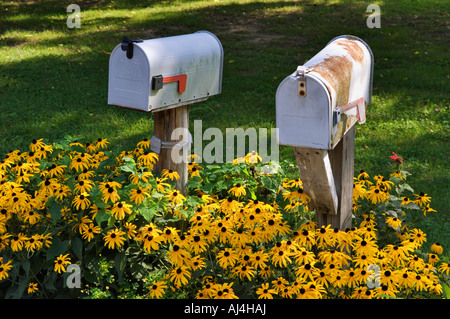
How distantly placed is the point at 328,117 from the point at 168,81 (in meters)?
1.19

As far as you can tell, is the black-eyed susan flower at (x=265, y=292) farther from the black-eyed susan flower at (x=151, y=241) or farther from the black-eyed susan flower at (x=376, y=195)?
the black-eyed susan flower at (x=376, y=195)

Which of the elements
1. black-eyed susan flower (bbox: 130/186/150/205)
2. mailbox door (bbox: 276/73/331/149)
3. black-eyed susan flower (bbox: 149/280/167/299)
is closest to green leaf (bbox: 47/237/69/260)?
black-eyed susan flower (bbox: 130/186/150/205)

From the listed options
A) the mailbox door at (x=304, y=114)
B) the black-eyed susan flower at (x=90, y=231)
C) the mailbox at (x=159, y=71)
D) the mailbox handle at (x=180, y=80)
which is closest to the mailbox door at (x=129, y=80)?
the mailbox at (x=159, y=71)

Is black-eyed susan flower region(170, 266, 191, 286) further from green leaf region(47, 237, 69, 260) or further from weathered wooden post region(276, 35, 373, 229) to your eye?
weathered wooden post region(276, 35, 373, 229)

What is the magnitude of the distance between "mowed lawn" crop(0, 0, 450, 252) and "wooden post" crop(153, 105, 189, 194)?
82 centimetres

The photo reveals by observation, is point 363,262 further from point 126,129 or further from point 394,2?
point 394,2

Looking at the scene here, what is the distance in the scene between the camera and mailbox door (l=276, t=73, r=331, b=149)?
2.81m

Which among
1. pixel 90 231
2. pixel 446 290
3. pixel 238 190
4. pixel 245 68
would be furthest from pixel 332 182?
pixel 245 68

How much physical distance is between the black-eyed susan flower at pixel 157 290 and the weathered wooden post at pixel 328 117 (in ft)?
2.94

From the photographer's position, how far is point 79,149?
4.41 m

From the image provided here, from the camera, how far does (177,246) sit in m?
3.05

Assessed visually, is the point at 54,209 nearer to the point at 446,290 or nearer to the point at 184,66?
the point at 184,66

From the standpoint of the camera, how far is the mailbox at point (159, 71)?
3516mm
